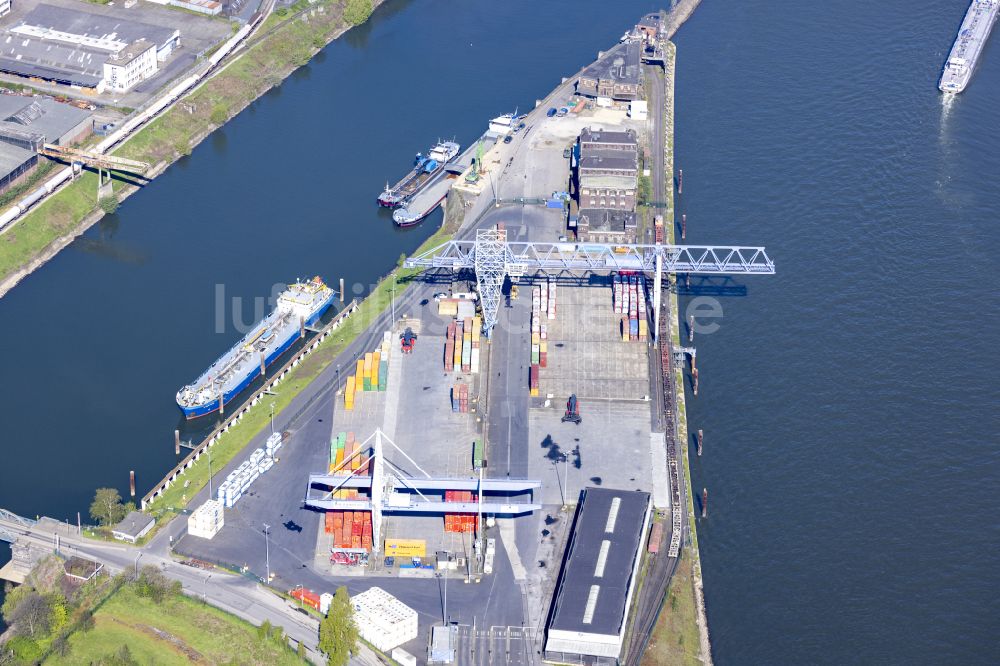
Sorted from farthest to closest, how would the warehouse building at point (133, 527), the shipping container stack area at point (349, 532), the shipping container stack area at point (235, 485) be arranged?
the shipping container stack area at point (235, 485)
the warehouse building at point (133, 527)
the shipping container stack area at point (349, 532)

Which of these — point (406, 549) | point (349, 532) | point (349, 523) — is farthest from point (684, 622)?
point (349, 523)

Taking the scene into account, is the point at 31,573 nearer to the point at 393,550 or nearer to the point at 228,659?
the point at 228,659

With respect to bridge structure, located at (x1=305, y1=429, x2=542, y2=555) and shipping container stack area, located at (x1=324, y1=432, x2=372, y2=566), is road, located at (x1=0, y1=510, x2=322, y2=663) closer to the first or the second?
shipping container stack area, located at (x1=324, y1=432, x2=372, y2=566)

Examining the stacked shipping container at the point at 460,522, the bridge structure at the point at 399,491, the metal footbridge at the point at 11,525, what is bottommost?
the metal footbridge at the point at 11,525

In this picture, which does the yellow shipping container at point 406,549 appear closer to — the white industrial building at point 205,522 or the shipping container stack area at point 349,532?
the shipping container stack area at point 349,532

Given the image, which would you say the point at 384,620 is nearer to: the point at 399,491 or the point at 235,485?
the point at 399,491

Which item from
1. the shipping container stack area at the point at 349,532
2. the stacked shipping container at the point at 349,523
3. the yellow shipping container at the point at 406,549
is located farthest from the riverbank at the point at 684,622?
the stacked shipping container at the point at 349,523

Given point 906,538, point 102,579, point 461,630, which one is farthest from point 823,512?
point 102,579

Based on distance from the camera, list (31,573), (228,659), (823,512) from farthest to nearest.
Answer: (823,512) < (31,573) < (228,659)
